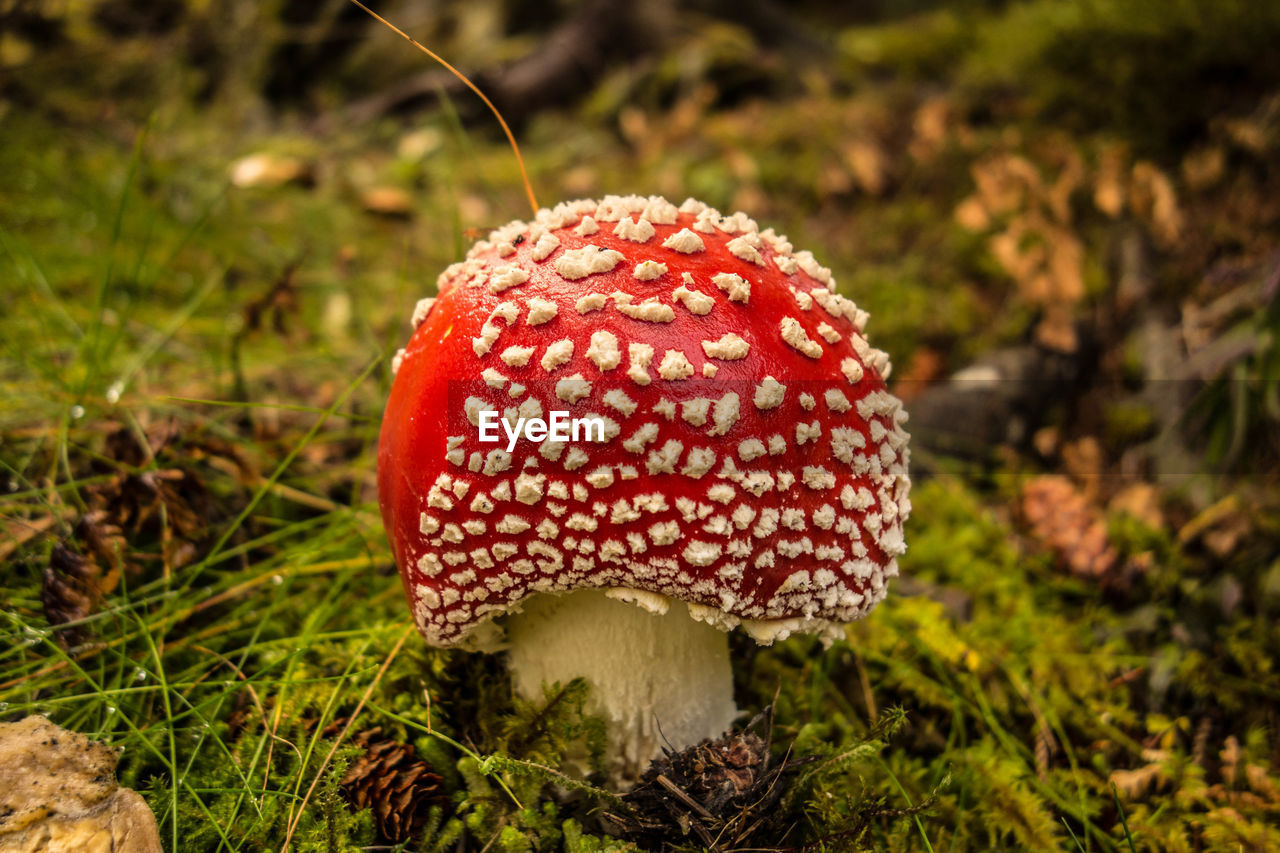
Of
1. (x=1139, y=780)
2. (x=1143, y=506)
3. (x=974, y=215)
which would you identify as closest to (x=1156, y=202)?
(x=974, y=215)

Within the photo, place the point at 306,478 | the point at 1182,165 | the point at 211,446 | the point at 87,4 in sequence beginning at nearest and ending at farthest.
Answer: the point at 211,446 → the point at 306,478 → the point at 1182,165 → the point at 87,4

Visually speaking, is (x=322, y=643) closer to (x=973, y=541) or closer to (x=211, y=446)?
(x=211, y=446)

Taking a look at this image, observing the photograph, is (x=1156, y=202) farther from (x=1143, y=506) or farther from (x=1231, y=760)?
(x=1231, y=760)

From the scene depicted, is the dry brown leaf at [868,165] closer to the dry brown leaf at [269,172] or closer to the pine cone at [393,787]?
the dry brown leaf at [269,172]

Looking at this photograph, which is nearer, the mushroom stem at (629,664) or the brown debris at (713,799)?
the brown debris at (713,799)

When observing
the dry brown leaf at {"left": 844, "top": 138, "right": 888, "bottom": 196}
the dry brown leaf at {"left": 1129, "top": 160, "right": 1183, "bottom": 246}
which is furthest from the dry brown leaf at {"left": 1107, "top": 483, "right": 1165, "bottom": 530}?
the dry brown leaf at {"left": 844, "top": 138, "right": 888, "bottom": 196}

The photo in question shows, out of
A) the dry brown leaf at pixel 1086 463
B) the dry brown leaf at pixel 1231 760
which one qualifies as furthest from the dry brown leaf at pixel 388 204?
the dry brown leaf at pixel 1231 760

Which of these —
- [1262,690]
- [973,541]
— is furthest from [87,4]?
[1262,690]
